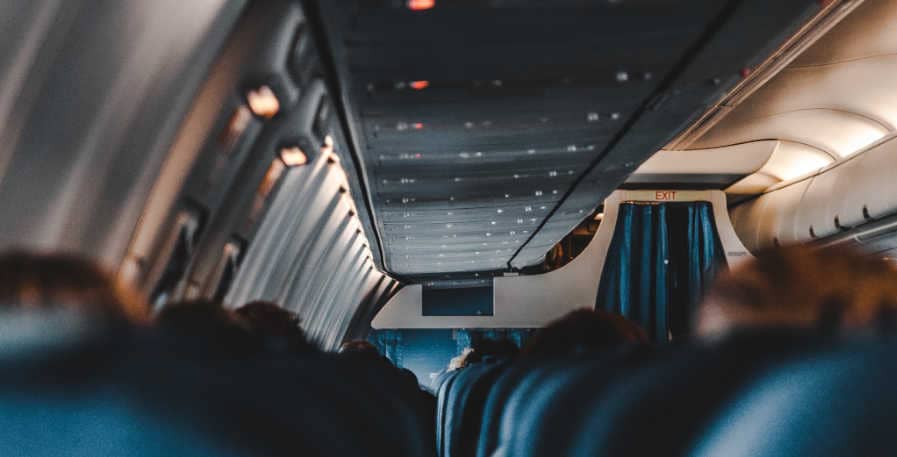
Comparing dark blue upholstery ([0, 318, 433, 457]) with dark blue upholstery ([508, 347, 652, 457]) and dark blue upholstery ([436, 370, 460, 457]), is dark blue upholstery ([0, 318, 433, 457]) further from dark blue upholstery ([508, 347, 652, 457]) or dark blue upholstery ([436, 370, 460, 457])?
dark blue upholstery ([436, 370, 460, 457])

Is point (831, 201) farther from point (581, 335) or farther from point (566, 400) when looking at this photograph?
point (566, 400)

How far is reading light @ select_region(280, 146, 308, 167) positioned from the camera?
21.9 ft

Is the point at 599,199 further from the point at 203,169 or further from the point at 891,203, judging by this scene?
the point at 203,169

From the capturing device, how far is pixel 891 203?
9.76 m

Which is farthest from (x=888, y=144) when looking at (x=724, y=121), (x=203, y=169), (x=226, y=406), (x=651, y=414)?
(x=226, y=406)

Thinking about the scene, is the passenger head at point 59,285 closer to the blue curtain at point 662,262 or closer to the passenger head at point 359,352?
the passenger head at point 359,352

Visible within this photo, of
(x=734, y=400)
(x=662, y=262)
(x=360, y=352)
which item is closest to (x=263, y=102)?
(x=360, y=352)

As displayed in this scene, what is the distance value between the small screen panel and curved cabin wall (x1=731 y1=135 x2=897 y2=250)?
4.12 m

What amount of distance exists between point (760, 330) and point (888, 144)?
9243 millimetres

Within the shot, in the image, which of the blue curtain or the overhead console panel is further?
the blue curtain

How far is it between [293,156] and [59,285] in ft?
16.7

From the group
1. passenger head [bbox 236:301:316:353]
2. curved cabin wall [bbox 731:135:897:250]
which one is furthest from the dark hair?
curved cabin wall [bbox 731:135:897:250]

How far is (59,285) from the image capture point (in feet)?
5.77

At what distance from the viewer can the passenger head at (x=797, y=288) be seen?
204 cm
